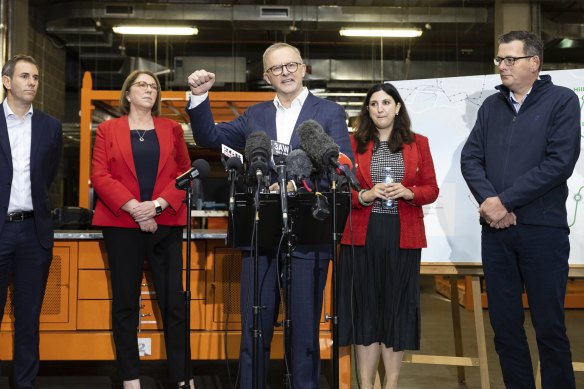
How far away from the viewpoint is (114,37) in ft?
45.4

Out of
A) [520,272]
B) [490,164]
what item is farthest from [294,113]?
[520,272]

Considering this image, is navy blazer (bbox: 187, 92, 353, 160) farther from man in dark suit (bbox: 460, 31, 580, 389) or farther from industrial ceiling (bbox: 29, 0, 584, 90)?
industrial ceiling (bbox: 29, 0, 584, 90)

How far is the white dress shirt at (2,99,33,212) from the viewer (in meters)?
3.45

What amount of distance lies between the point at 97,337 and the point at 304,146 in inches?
85.9

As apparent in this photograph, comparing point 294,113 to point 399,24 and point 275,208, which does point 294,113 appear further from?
point 399,24

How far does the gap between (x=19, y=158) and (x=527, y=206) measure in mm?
2420

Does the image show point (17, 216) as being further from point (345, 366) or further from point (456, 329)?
point (456, 329)

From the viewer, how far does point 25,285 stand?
3492 mm

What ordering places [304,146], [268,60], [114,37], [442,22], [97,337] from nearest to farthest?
[304,146] < [268,60] < [97,337] < [442,22] < [114,37]

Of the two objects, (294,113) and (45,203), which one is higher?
(294,113)

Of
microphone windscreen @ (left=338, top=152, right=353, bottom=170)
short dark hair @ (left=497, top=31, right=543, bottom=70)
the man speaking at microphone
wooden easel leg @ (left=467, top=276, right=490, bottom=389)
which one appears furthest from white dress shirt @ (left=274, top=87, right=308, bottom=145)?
wooden easel leg @ (left=467, top=276, right=490, bottom=389)

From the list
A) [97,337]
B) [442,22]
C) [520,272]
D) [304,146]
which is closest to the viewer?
[304,146]

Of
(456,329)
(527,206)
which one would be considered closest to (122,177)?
(527,206)

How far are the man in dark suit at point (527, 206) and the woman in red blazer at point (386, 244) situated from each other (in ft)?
1.09
